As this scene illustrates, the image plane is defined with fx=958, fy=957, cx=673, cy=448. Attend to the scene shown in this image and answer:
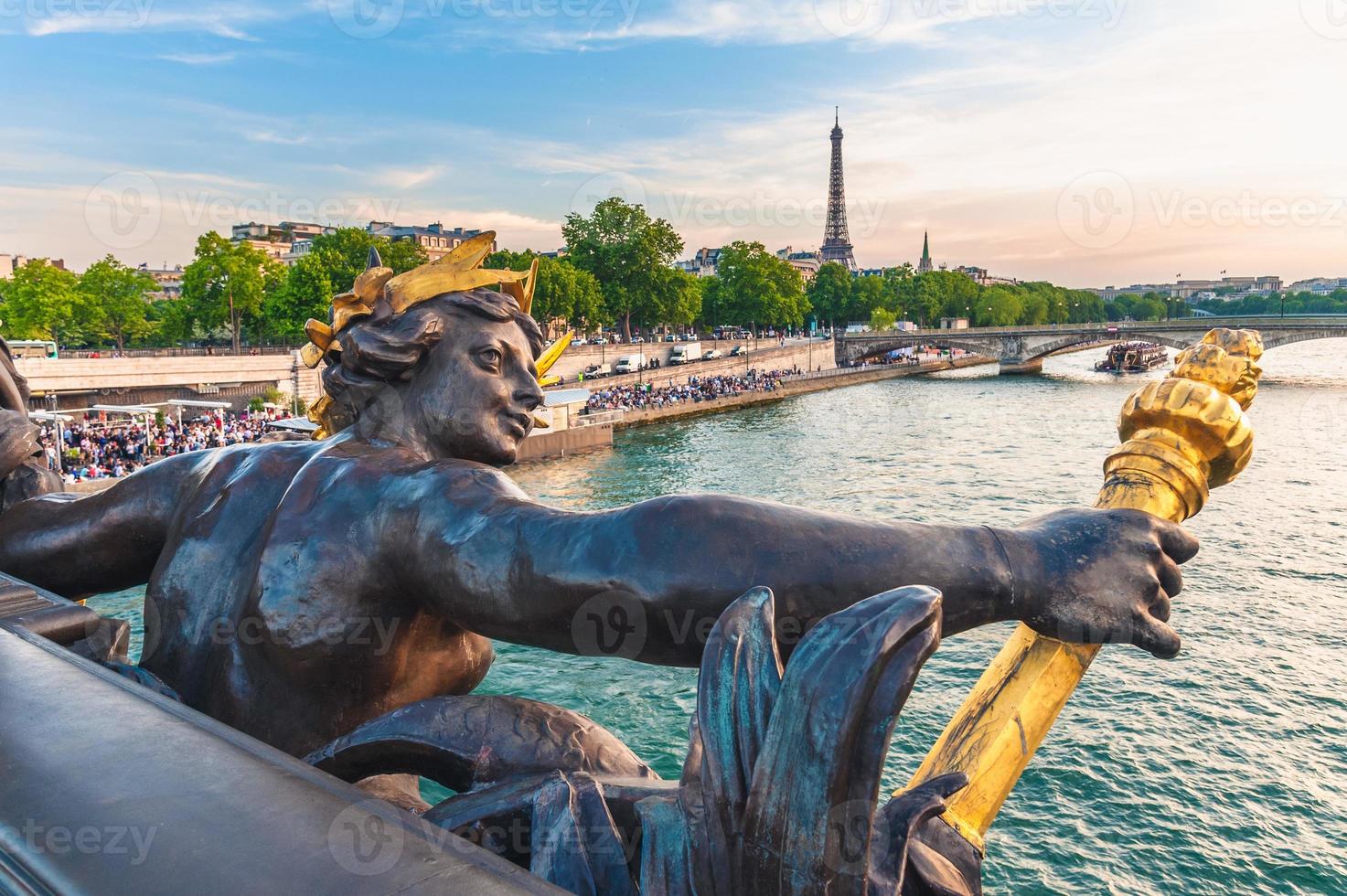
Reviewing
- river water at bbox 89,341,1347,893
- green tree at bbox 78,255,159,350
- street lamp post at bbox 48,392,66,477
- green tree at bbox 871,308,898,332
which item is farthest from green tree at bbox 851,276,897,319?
street lamp post at bbox 48,392,66,477

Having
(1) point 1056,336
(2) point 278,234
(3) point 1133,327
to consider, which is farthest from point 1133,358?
(2) point 278,234

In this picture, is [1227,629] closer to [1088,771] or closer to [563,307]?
[1088,771]

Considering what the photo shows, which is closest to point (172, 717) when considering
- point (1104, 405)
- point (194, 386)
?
point (194, 386)

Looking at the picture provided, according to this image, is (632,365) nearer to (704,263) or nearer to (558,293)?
(558,293)

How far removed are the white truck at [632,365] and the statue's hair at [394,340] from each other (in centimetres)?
5387

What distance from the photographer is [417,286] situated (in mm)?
2170

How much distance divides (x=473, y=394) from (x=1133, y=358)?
82.4m

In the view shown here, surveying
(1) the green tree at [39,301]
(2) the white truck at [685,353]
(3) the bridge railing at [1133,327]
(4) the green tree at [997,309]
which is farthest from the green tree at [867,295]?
(1) the green tree at [39,301]

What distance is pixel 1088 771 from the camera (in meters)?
11.4

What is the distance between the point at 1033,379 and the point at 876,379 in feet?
39.9

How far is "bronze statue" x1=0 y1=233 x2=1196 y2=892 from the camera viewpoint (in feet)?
4.47

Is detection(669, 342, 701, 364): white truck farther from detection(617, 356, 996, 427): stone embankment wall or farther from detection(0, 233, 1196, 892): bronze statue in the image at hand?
detection(0, 233, 1196, 892): bronze statue

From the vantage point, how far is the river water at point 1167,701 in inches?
387

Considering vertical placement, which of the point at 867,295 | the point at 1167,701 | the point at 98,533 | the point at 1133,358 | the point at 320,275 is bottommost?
the point at 1167,701
